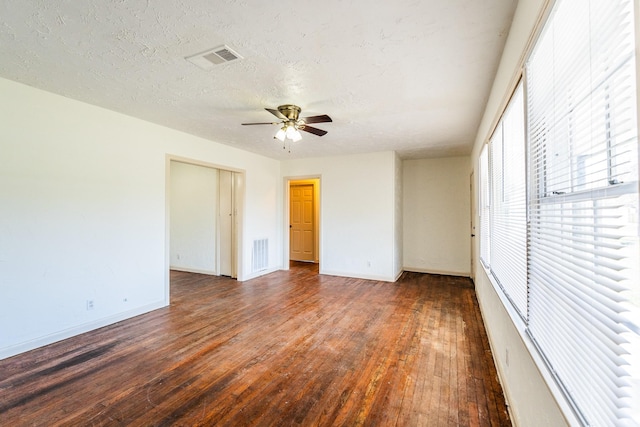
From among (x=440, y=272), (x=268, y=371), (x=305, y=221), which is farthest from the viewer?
(x=305, y=221)

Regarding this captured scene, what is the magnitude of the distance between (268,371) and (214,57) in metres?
2.53

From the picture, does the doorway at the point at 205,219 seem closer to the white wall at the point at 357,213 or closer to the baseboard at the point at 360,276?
the white wall at the point at 357,213

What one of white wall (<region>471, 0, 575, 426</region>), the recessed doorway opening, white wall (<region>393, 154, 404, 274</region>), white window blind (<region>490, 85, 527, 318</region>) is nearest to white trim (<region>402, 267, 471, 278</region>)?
Answer: white wall (<region>393, 154, 404, 274</region>)

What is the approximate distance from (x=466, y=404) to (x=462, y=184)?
473 cm

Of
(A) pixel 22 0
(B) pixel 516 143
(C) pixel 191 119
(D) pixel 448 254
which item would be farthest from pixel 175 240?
(B) pixel 516 143

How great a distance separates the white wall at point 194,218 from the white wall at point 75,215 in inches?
71.4

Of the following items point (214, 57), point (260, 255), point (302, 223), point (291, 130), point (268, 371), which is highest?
point (214, 57)

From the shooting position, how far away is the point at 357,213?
5641mm

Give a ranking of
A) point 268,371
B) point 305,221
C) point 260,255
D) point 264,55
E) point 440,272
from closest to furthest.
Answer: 1. point 264,55
2. point 268,371
3. point 260,255
4. point 440,272
5. point 305,221

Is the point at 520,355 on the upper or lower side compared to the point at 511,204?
lower

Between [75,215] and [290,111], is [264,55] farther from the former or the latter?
[75,215]

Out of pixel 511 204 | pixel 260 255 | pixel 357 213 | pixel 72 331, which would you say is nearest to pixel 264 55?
pixel 511 204

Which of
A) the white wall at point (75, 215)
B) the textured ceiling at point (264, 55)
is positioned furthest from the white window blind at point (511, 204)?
the white wall at point (75, 215)

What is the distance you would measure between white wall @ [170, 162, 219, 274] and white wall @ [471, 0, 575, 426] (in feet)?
16.6
